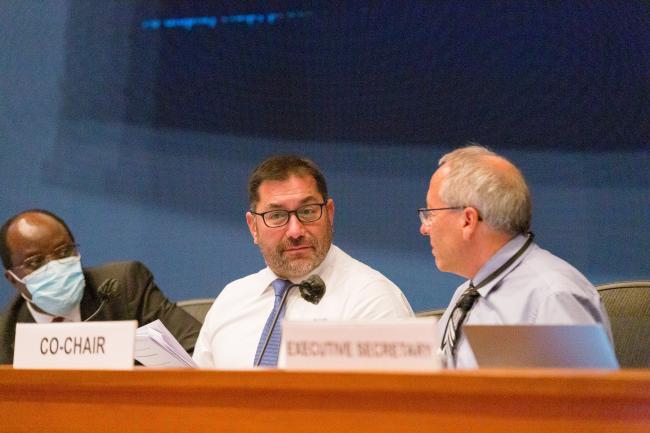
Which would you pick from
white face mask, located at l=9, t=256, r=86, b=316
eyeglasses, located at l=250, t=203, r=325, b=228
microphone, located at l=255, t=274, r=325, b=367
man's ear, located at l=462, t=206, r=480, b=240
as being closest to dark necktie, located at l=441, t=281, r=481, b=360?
man's ear, located at l=462, t=206, r=480, b=240

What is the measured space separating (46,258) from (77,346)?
1850mm

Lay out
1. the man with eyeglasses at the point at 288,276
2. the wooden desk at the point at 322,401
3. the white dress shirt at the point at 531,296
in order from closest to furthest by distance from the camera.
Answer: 1. the wooden desk at the point at 322,401
2. the white dress shirt at the point at 531,296
3. the man with eyeglasses at the point at 288,276

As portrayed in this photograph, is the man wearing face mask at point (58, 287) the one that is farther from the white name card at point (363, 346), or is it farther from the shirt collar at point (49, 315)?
the white name card at point (363, 346)

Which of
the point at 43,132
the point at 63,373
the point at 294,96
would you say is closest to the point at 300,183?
the point at 294,96

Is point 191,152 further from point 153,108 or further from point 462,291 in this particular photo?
point 462,291

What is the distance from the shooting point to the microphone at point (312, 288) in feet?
8.16

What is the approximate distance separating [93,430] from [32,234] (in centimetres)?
204

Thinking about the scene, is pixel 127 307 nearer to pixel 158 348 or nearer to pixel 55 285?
pixel 55 285

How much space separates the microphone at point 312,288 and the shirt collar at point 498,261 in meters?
0.48

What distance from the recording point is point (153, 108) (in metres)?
3.93

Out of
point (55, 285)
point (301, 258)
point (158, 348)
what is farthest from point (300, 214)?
point (55, 285)

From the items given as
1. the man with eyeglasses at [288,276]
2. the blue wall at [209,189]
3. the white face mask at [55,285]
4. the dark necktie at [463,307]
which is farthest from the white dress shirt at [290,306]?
the blue wall at [209,189]

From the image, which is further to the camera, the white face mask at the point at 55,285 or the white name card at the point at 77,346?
the white face mask at the point at 55,285

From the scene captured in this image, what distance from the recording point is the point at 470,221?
2.25 m
